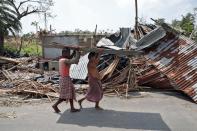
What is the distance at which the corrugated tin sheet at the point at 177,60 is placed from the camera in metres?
12.8

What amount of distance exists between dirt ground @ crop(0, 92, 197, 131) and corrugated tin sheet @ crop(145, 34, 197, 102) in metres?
0.62

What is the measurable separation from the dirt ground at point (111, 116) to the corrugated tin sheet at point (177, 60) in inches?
24.6

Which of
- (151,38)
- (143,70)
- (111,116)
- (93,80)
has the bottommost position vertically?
(111,116)

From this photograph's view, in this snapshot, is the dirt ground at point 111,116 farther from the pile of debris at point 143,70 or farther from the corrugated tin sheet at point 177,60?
the pile of debris at point 143,70

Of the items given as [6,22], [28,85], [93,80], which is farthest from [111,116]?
[6,22]

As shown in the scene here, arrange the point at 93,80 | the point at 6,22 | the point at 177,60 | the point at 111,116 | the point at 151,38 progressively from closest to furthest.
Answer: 1. the point at 111,116
2. the point at 93,80
3. the point at 177,60
4. the point at 151,38
5. the point at 6,22

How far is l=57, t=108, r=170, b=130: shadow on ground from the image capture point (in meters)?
8.90

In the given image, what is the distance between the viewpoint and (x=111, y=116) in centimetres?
987

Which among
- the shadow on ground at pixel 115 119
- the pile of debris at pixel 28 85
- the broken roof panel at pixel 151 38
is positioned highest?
the broken roof panel at pixel 151 38

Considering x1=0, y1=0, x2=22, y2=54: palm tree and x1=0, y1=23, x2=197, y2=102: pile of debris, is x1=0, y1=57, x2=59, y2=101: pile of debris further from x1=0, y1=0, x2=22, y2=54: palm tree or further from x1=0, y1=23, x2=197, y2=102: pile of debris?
x1=0, y1=0, x2=22, y2=54: palm tree

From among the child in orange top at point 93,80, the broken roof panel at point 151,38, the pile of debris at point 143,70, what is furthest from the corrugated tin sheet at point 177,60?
the child in orange top at point 93,80

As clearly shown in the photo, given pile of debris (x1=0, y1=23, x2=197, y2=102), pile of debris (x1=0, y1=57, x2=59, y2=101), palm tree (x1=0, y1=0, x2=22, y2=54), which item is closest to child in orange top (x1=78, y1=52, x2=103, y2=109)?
pile of debris (x1=0, y1=23, x2=197, y2=102)

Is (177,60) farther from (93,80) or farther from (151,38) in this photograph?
(93,80)

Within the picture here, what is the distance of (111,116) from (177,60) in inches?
209
